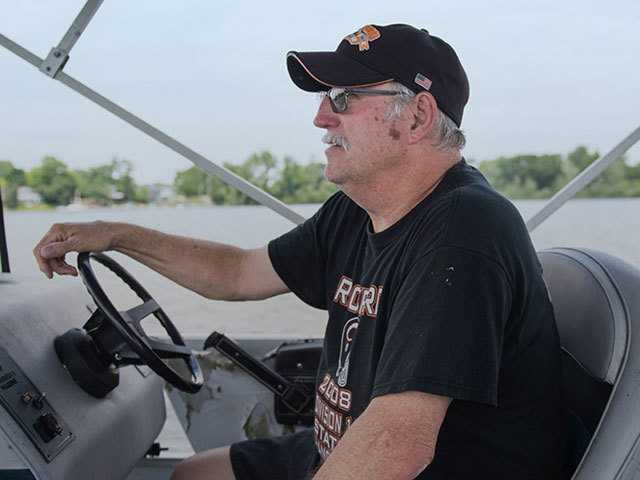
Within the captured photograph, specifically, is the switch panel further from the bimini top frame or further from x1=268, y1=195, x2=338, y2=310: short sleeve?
the bimini top frame

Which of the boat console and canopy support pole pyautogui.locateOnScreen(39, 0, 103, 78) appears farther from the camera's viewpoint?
canopy support pole pyautogui.locateOnScreen(39, 0, 103, 78)

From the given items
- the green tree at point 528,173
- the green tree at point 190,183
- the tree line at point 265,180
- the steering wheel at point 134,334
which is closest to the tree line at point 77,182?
the tree line at point 265,180

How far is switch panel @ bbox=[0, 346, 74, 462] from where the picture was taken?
1680 mm

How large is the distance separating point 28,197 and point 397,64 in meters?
1.75

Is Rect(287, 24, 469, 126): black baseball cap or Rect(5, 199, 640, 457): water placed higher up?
Rect(287, 24, 469, 126): black baseball cap

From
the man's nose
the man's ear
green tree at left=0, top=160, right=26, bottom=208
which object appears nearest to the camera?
the man's ear

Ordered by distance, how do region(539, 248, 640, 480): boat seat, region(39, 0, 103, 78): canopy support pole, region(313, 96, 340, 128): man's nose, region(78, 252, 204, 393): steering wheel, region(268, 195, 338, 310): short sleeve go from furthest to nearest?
region(39, 0, 103, 78): canopy support pole < region(268, 195, 338, 310): short sleeve < region(78, 252, 204, 393): steering wheel < region(313, 96, 340, 128): man's nose < region(539, 248, 640, 480): boat seat

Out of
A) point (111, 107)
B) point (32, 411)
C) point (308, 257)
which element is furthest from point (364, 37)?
point (111, 107)

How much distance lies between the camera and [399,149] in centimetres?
151

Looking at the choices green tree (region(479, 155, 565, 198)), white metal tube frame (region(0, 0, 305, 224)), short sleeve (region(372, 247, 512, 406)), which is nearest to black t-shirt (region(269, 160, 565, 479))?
short sleeve (region(372, 247, 512, 406))

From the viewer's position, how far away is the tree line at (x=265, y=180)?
2.80 m

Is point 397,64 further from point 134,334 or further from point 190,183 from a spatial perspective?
point 190,183

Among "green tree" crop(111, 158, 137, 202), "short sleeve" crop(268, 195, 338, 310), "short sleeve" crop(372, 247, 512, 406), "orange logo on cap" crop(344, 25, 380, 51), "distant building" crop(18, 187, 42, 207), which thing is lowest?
"distant building" crop(18, 187, 42, 207)

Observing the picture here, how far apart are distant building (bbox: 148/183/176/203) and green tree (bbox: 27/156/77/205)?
285mm
